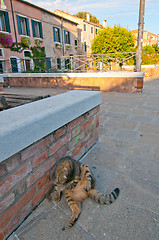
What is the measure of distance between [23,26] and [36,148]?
19.5 meters

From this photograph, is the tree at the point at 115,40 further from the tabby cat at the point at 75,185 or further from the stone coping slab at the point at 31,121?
the tabby cat at the point at 75,185

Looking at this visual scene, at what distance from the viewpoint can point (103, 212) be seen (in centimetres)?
151

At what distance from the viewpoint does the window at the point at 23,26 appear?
53.8 ft

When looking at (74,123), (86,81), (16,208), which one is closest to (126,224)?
(16,208)

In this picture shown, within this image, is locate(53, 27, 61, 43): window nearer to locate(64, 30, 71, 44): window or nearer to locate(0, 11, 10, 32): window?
locate(64, 30, 71, 44): window

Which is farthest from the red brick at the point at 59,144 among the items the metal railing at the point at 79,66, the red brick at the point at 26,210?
the metal railing at the point at 79,66

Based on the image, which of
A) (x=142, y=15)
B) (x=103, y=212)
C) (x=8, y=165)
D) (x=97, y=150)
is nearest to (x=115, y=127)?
(x=97, y=150)

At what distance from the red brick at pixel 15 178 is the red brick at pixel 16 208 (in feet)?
0.60

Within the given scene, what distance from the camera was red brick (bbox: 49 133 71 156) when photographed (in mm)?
1681

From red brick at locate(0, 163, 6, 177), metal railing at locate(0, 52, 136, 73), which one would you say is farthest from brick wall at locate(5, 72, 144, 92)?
red brick at locate(0, 163, 6, 177)

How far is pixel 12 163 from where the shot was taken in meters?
1.25

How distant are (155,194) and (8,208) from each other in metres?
1.44

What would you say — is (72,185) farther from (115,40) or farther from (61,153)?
(115,40)

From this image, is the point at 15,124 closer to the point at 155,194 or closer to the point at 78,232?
the point at 78,232
